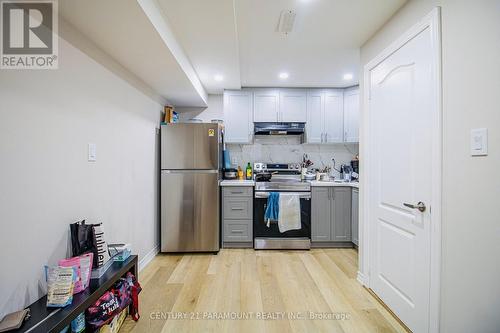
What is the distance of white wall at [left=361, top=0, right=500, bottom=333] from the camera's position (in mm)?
1061

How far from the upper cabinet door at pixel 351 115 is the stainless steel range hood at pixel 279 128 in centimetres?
70

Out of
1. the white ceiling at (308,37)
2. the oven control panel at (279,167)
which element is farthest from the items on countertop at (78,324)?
the oven control panel at (279,167)

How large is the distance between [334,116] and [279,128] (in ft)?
3.00

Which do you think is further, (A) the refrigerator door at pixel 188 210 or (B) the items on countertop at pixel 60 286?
(A) the refrigerator door at pixel 188 210

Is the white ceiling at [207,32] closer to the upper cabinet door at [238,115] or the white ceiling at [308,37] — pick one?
the white ceiling at [308,37]

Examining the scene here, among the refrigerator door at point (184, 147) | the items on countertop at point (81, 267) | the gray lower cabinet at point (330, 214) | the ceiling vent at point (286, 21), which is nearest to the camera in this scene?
the items on countertop at point (81, 267)

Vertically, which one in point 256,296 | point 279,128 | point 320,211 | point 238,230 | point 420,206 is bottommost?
point 256,296

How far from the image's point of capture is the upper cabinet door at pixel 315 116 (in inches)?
142

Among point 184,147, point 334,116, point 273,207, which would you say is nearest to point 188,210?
point 184,147

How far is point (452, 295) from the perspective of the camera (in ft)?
4.13

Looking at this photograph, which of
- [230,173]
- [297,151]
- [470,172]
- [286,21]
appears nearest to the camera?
[470,172]

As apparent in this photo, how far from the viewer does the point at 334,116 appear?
3.63 metres

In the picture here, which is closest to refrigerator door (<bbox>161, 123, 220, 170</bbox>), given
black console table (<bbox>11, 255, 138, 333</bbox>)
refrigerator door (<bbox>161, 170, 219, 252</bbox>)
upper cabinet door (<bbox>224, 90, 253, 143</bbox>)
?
refrigerator door (<bbox>161, 170, 219, 252</bbox>)

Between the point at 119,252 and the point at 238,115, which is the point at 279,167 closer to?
the point at 238,115
